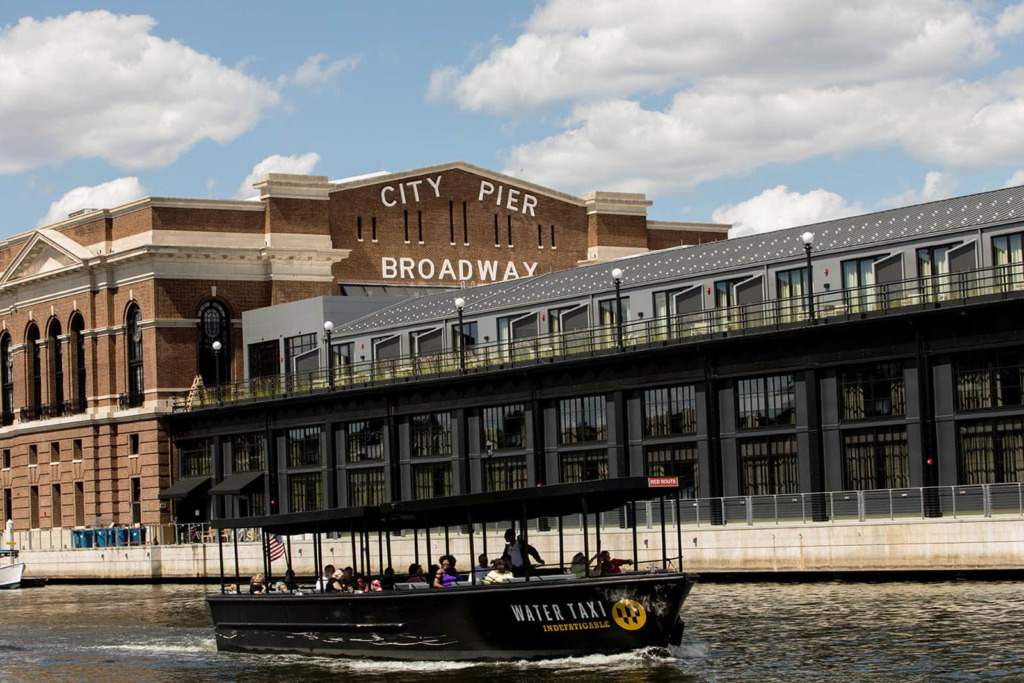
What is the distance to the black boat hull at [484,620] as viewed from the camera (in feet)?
119

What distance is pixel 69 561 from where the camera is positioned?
8456 centimetres

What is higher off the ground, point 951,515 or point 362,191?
point 362,191

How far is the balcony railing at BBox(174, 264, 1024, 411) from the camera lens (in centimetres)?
5569

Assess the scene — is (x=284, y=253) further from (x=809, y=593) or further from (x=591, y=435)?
(x=809, y=593)

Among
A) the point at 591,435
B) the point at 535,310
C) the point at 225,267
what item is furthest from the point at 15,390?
the point at 591,435

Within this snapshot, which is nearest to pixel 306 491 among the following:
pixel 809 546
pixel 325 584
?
pixel 809 546

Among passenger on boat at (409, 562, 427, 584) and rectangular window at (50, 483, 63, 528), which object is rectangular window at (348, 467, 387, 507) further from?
passenger on boat at (409, 562, 427, 584)

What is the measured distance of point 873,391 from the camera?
5678 centimetres

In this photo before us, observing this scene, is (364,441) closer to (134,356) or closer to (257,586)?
(134,356)

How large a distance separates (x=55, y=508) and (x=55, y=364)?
26.4 feet

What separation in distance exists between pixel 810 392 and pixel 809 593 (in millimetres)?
10643

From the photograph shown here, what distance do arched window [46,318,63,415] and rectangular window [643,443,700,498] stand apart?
4398cm

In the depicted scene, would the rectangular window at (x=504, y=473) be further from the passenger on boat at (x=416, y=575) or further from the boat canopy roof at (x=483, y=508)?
the passenger on boat at (x=416, y=575)

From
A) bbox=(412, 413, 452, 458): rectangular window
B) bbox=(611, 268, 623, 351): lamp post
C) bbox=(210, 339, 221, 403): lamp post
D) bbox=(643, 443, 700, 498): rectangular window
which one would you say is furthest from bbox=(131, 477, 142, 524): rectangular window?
bbox=(643, 443, 700, 498): rectangular window
